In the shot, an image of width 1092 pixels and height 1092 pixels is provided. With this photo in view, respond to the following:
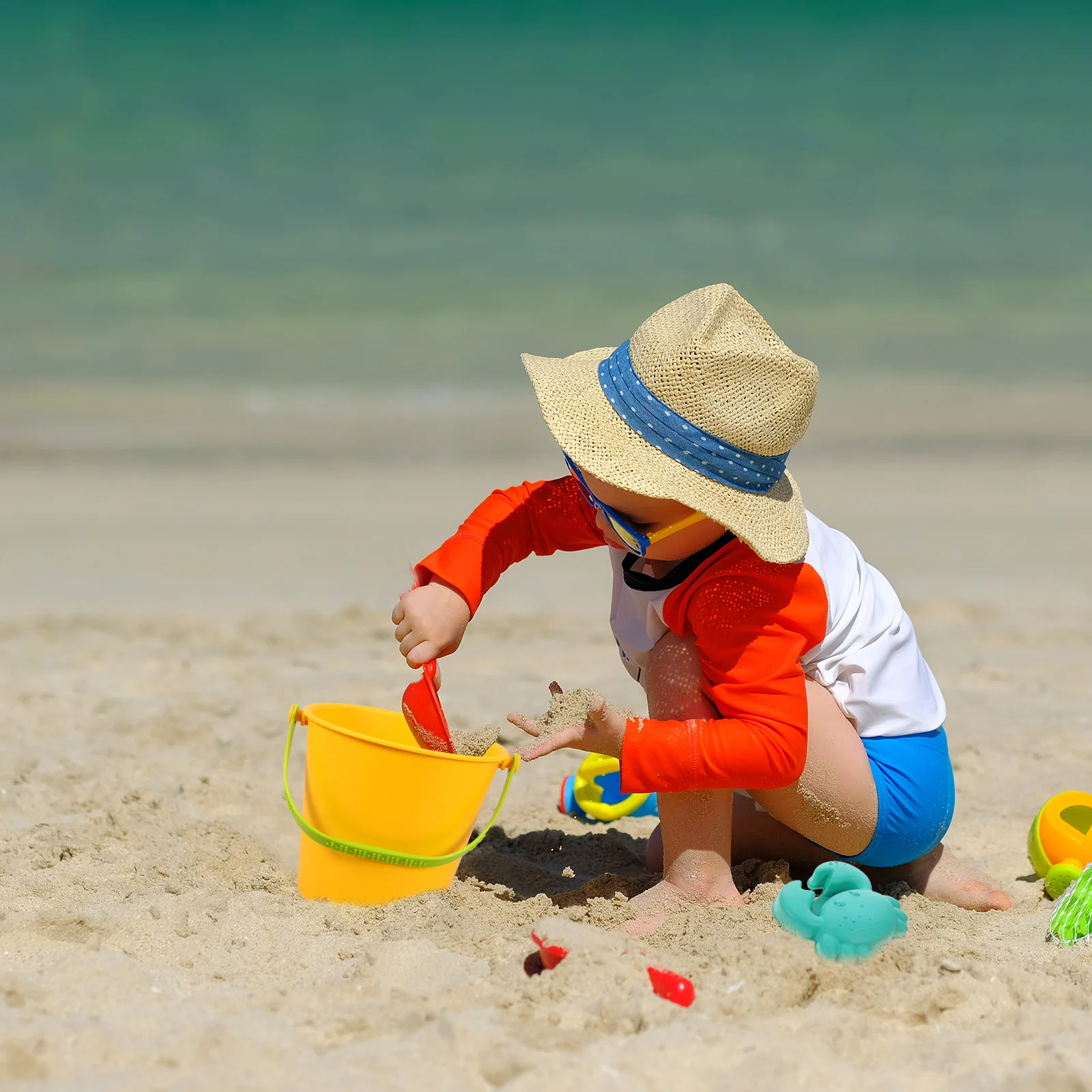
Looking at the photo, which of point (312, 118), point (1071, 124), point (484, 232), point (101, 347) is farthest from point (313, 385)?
point (1071, 124)

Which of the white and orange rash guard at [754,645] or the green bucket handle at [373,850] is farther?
the green bucket handle at [373,850]

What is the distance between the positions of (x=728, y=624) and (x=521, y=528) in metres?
0.60

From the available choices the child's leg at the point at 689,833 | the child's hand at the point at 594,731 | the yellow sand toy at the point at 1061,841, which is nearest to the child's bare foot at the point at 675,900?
the child's leg at the point at 689,833

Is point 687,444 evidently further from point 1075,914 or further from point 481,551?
point 1075,914

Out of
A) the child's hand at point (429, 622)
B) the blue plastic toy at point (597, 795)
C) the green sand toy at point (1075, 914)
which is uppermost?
the child's hand at point (429, 622)

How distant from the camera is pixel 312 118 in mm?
19125

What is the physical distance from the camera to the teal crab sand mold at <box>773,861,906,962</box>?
5.52ft

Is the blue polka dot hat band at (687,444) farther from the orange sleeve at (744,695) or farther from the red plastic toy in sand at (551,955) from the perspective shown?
the red plastic toy in sand at (551,955)

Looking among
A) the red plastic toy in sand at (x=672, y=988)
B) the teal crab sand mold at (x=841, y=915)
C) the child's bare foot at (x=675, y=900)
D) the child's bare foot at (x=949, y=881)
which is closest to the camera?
the red plastic toy in sand at (x=672, y=988)

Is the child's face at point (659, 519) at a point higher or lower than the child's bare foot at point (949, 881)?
higher

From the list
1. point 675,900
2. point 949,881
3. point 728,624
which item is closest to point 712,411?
point 728,624

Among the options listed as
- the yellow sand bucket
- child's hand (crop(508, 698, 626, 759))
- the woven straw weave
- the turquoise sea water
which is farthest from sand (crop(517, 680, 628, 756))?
the turquoise sea water

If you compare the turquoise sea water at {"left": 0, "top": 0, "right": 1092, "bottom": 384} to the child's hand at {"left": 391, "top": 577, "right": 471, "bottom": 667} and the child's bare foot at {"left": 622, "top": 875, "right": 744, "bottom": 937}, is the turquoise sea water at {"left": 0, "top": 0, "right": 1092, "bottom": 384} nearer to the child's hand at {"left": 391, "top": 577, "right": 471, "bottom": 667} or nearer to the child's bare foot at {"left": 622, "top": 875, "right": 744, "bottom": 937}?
the child's hand at {"left": 391, "top": 577, "right": 471, "bottom": 667}

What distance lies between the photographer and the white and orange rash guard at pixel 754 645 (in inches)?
70.7
